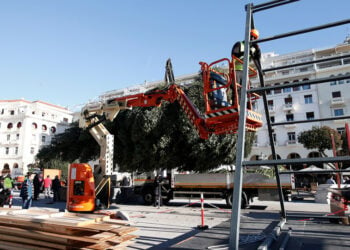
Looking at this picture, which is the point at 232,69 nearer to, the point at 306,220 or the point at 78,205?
the point at 306,220

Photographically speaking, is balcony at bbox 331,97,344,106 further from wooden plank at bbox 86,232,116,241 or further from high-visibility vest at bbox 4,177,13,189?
wooden plank at bbox 86,232,116,241

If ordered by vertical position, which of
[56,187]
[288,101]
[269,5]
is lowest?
[56,187]

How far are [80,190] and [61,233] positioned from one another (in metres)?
5.00

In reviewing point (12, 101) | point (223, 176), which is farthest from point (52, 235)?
point (12, 101)

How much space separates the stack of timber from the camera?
13.9 feet

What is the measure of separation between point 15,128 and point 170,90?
195 ft

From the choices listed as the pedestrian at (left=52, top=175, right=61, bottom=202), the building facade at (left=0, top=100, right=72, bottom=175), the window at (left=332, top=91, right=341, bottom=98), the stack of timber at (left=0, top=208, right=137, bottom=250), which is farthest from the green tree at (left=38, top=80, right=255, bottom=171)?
the building facade at (left=0, top=100, right=72, bottom=175)

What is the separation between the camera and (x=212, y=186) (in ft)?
45.9

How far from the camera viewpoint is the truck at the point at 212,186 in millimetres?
12914

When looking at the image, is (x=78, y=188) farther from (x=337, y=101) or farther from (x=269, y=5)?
Answer: (x=337, y=101)

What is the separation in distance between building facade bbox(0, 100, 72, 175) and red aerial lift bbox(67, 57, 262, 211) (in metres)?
49.8

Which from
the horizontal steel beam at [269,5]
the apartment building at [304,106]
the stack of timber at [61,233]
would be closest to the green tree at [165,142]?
the stack of timber at [61,233]

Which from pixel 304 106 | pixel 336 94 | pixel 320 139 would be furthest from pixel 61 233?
pixel 336 94

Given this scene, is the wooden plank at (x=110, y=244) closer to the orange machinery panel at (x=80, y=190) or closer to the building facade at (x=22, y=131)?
the orange machinery panel at (x=80, y=190)
